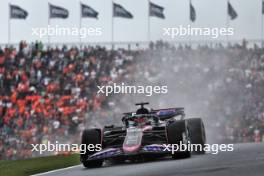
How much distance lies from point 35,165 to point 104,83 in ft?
41.7

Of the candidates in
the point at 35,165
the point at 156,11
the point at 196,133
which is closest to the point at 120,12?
the point at 156,11

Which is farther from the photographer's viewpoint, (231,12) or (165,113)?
(231,12)

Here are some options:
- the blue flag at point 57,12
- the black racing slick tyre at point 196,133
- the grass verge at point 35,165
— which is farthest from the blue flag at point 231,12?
the black racing slick tyre at point 196,133

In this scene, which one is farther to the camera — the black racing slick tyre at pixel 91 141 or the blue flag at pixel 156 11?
the blue flag at pixel 156 11

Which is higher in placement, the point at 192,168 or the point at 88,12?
the point at 88,12

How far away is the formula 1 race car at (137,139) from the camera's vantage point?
49.9 feet

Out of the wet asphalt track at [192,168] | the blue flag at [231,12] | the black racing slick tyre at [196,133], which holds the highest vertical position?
the blue flag at [231,12]

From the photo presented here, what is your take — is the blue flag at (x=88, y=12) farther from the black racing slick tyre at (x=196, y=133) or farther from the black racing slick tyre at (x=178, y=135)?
the black racing slick tyre at (x=178, y=135)

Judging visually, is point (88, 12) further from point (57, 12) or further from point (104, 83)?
point (104, 83)

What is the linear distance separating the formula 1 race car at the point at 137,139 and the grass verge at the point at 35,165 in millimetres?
1149

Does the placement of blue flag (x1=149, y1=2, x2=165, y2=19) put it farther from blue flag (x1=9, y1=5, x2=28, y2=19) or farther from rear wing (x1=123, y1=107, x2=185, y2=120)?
rear wing (x1=123, y1=107, x2=185, y2=120)

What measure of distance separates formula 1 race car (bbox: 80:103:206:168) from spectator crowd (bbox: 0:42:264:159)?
30.5 feet

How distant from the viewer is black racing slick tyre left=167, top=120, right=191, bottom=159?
15344 mm

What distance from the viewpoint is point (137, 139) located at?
15.4 metres
